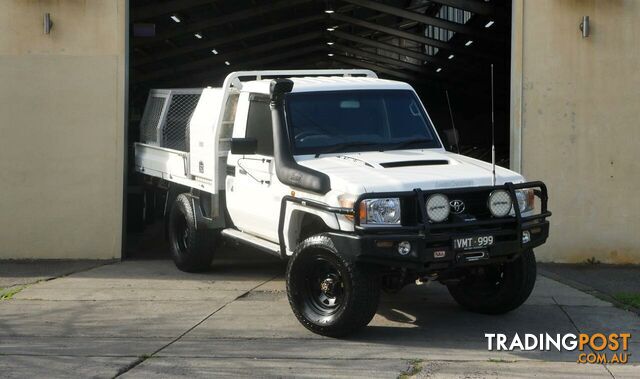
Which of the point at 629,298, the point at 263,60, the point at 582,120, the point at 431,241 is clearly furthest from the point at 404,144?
the point at 263,60

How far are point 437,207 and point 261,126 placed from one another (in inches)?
102

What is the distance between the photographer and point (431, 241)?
795 cm

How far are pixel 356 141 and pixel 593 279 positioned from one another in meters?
4.21

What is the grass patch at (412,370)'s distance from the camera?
7.23 meters

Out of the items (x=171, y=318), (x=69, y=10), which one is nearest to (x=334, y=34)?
(x=69, y=10)

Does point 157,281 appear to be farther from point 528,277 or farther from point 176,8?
point 176,8

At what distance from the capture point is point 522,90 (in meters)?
13.1

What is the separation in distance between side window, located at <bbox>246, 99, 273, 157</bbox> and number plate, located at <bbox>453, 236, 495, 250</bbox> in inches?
94.8

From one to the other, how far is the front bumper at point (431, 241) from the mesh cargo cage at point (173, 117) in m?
5.01

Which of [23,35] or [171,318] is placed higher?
[23,35]

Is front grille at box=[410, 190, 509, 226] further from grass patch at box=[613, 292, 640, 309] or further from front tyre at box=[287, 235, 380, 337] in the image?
grass patch at box=[613, 292, 640, 309]

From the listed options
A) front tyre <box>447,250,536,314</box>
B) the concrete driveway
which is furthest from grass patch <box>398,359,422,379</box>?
front tyre <box>447,250,536,314</box>

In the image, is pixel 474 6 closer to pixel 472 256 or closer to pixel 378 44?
pixel 378 44

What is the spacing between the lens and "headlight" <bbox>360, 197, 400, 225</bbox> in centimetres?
802
